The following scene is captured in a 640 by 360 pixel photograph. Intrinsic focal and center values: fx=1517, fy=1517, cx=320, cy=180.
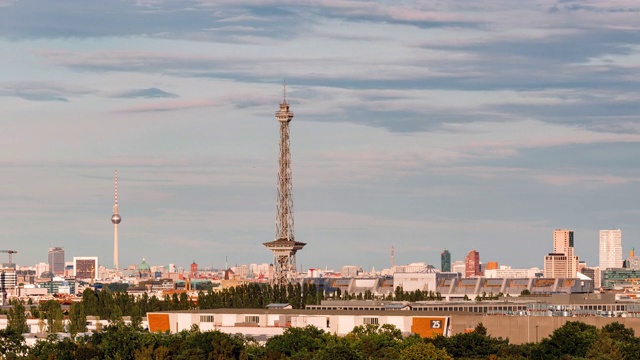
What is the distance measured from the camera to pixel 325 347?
153 m

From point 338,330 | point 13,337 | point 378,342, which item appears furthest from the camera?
point 338,330

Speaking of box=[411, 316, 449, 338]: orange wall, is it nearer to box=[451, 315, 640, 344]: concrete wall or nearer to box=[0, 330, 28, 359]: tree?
box=[451, 315, 640, 344]: concrete wall

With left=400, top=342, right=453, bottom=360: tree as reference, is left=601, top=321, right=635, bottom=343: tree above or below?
above

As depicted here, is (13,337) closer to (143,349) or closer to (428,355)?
(143,349)

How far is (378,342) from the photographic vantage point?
160500mm

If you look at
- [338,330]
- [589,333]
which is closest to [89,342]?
[338,330]

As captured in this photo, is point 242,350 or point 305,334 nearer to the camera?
point 242,350

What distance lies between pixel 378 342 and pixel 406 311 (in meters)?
38.3

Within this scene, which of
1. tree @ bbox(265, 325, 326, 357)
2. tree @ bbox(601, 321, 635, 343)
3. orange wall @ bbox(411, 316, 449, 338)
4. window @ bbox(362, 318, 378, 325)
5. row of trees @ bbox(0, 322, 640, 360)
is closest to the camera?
row of trees @ bbox(0, 322, 640, 360)

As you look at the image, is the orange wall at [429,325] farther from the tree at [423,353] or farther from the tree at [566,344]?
the tree at [423,353]

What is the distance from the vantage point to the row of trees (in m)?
149

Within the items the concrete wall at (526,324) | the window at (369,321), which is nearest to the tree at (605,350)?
the concrete wall at (526,324)

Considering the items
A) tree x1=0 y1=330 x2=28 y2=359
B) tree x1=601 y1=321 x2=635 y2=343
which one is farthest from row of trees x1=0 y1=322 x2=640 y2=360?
tree x1=0 y1=330 x2=28 y2=359

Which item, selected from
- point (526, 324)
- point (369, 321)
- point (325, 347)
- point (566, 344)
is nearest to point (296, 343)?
point (325, 347)
